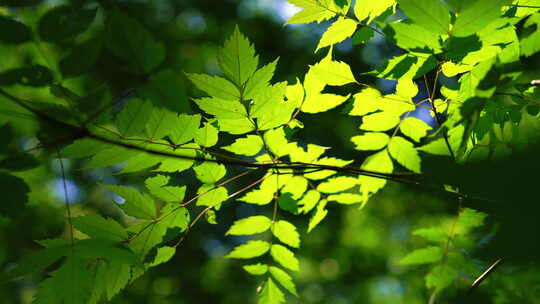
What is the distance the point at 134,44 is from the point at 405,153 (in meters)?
0.95

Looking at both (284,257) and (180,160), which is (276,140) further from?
(284,257)

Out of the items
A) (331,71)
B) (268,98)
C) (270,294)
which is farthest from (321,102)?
(270,294)

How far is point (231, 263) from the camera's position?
8711 millimetres

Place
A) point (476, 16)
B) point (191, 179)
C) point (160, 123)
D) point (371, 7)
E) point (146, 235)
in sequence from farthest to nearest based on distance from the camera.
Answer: point (191, 179) → point (146, 235) → point (371, 7) → point (160, 123) → point (476, 16)

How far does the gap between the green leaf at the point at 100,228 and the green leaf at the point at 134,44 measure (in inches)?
20.8

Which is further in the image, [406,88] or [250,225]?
[250,225]

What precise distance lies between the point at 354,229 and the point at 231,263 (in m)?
3.46

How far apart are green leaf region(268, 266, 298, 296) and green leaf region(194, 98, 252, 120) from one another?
667mm

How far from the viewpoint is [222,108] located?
1.05 meters

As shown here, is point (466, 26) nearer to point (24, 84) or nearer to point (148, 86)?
point (148, 86)

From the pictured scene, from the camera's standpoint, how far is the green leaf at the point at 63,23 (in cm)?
74

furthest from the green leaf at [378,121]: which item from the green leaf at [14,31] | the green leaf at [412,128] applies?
the green leaf at [14,31]

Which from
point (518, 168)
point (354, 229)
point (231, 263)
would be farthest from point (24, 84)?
point (231, 263)

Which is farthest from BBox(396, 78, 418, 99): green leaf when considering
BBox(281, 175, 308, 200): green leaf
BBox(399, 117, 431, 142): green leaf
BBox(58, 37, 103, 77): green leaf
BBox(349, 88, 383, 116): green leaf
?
BBox(58, 37, 103, 77): green leaf
